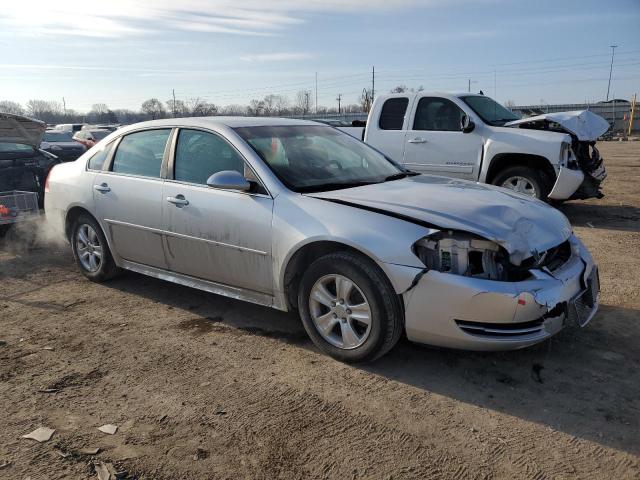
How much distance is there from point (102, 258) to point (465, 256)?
366 centimetres

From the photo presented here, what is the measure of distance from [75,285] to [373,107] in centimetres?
581

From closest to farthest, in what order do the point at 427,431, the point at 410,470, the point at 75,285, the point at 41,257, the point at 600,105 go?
1. the point at 410,470
2. the point at 427,431
3. the point at 75,285
4. the point at 41,257
5. the point at 600,105

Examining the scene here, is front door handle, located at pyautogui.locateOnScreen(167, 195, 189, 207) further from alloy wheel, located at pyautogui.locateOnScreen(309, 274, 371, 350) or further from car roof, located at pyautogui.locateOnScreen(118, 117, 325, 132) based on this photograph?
alloy wheel, located at pyautogui.locateOnScreen(309, 274, 371, 350)

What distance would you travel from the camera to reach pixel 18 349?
410 cm

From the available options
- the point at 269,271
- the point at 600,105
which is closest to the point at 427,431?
the point at 269,271

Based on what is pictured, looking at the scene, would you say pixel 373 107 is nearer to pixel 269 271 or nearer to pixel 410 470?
pixel 269 271

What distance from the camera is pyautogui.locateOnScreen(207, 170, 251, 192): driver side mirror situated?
395 centimetres

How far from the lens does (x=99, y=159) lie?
538cm

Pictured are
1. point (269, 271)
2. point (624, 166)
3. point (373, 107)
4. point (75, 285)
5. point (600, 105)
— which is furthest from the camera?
point (600, 105)

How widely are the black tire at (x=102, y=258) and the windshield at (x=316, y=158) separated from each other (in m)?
1.94

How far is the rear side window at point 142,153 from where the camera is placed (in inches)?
189

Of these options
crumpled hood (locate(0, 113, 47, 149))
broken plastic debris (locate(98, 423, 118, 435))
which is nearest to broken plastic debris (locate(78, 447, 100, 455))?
broken plastic debris (locate(98, 423, 118, 435))

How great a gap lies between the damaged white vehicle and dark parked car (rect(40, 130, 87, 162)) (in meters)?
10.4

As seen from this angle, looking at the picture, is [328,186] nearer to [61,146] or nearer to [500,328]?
[500,328]
